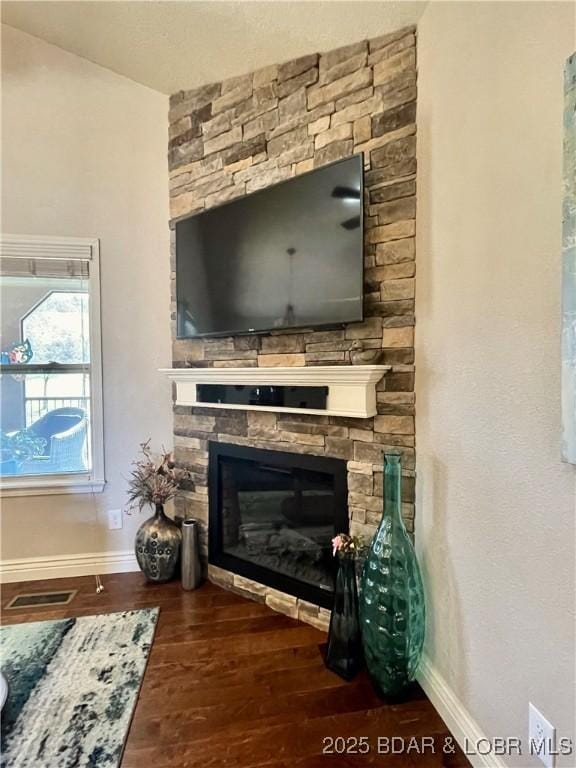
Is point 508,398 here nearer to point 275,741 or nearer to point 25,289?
point 275,741

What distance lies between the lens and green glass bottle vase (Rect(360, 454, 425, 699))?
5.43ft

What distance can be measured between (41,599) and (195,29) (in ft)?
10.2

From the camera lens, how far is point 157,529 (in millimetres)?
2627

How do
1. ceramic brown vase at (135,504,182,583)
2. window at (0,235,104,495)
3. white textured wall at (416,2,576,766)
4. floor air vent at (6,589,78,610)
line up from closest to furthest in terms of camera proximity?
white textured wall at (416,2,576,766) < floor air vent at (6,589,78,610) < ceramic brown vase at (135,504,182,583) < window at (0,235,104,495)

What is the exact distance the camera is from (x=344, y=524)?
2.04 meters

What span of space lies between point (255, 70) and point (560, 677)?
2826mm

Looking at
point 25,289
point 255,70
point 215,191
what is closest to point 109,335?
point 25,289

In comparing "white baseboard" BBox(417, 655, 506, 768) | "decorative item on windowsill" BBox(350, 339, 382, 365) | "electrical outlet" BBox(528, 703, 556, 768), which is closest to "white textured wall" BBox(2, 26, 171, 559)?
"decorative item on windowsill" BBox(350, 339, 382, 365)

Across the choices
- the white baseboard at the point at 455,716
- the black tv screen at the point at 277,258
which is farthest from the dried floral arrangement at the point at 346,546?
the black tv screen at the point at 277,258

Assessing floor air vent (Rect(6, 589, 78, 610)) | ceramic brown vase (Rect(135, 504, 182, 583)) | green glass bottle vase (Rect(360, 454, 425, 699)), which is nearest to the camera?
green glass bottle vase (Rect(360, 454, 425, 699))

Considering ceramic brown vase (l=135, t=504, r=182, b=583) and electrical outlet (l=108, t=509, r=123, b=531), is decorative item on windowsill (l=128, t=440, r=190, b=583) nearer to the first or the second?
ceramic brown vase (l=135, t=504, r=182, b=583)

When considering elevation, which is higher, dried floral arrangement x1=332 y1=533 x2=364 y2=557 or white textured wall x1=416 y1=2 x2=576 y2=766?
white textured wall x1=416 y1=2 x2=576 y2=766

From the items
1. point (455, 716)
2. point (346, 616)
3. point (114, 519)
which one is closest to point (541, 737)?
point (455, 716)

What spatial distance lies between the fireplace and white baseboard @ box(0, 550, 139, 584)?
655 mm
